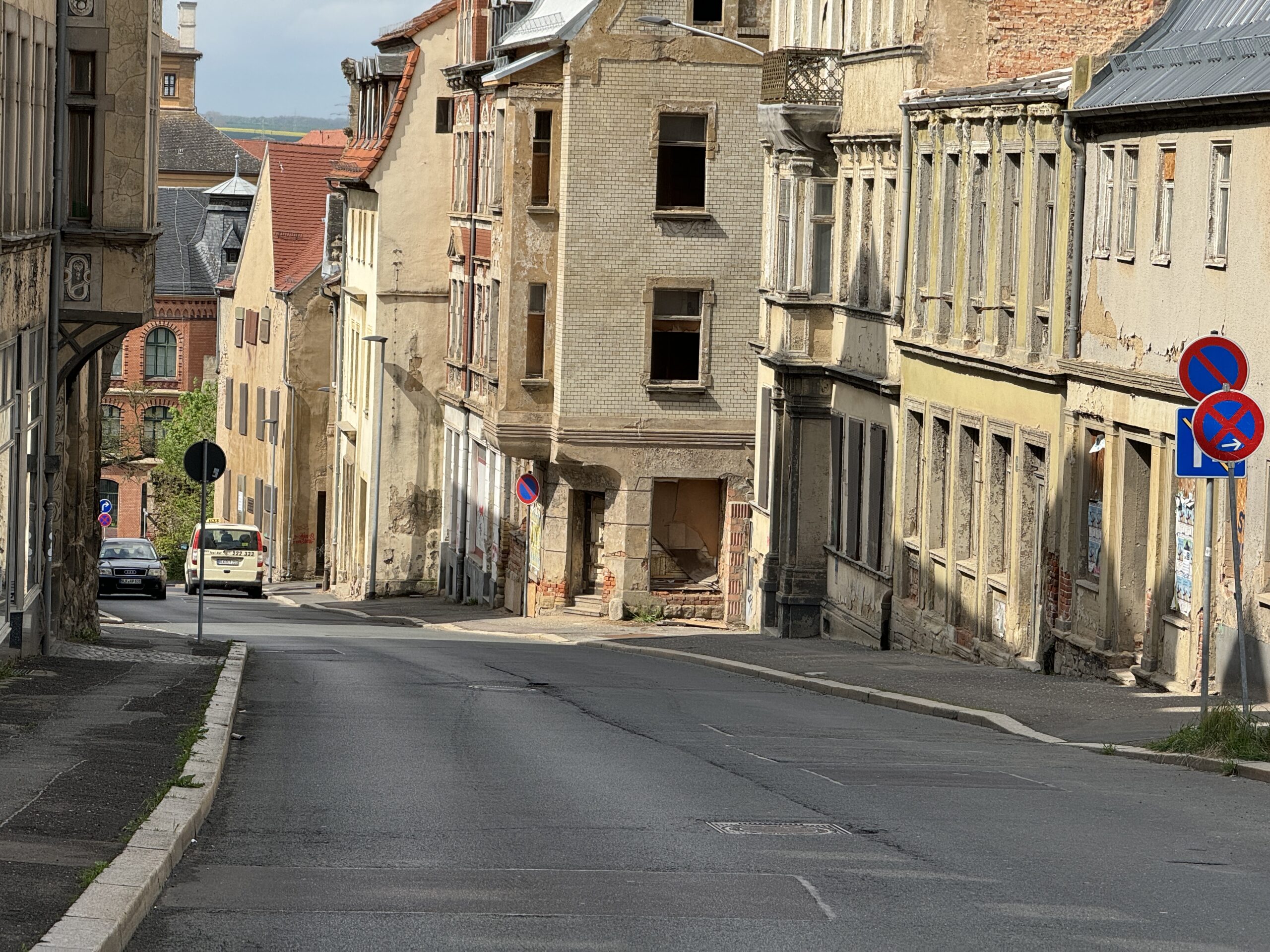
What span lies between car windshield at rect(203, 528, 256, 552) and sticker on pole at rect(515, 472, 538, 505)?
63.9 feet

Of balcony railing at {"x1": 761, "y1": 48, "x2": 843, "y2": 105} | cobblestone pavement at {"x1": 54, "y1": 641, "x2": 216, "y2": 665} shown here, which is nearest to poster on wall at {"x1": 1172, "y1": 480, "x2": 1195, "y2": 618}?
cobblestone pavement at {"x1": 54, "y1": 641, "x2": 216, "y2": 665}

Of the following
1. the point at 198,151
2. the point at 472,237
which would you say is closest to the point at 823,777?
the point at 472,237

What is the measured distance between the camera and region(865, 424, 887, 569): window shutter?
31.7 metres

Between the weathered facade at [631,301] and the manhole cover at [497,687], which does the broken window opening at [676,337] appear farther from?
the manhole cover at [497,687]

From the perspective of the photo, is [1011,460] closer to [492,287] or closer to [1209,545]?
[1209,545]

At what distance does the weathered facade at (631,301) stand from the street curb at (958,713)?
9.88 m

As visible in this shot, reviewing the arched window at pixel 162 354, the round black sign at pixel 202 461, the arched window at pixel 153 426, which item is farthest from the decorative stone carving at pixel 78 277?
the arched window at pixel 162 354

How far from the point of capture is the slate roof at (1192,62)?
65.9 feet

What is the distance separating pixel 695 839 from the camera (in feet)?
38.6

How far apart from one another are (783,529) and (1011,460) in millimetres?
10426

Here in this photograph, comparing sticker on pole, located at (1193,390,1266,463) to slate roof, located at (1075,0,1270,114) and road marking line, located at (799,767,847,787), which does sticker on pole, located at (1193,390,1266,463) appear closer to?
road marking line, located at (799,767,847,787)

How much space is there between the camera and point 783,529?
36219 mm

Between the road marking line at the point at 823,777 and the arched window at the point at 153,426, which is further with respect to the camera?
the arched window at the point at 153,426

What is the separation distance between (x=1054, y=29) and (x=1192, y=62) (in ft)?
24.1
